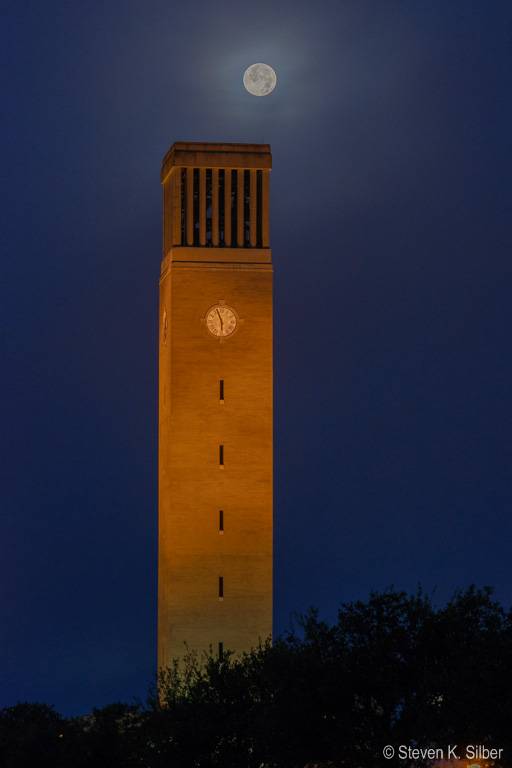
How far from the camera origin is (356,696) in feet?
134

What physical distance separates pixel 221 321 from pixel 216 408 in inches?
144

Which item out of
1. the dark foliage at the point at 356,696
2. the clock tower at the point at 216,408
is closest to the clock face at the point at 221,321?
the clock tower at the point at 216,408

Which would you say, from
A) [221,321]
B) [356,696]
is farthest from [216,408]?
[356,696]

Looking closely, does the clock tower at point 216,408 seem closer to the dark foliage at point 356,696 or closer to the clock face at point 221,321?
the clock face at point 221,321

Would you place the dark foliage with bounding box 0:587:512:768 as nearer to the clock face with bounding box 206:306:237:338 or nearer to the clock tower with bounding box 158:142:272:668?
the clock tower with bounding box 158:142:272:668

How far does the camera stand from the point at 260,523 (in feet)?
190

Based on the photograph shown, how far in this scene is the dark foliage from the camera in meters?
38.2

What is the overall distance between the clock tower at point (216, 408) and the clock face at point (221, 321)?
0.04 metres

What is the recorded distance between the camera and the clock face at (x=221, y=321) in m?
59.2

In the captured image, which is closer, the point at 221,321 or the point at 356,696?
the point at 356,696

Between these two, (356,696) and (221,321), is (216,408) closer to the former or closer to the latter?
(221,321)

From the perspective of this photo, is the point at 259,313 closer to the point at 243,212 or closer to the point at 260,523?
the point at 243,212

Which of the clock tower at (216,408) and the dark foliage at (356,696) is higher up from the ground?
the clock tower at (216,408)

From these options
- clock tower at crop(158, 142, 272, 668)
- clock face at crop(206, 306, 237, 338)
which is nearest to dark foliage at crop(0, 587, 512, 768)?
clock tower at crop(158, 142, 272, 668)
